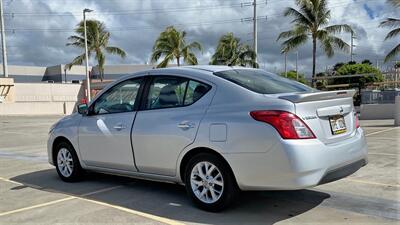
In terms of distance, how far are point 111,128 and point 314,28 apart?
27.8 m

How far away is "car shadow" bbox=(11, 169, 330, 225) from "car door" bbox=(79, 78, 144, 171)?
42 cm

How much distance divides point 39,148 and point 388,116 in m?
18.3

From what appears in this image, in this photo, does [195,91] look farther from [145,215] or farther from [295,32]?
[295,32]

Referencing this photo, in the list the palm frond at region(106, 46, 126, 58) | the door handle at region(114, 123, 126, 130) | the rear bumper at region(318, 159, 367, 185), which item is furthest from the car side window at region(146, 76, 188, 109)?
the palm frond at region(106, 46, 126, 58)

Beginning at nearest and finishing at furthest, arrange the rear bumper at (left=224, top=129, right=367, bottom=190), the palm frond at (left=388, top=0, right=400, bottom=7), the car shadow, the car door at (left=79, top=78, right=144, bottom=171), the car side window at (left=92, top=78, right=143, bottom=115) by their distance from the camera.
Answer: the rear bumper at (left=224, top=129, right=367, bottom=190), the car shadow, the car door at (left=79, top=78, right=144, bottom=171), the car side window at (left=92, top=78, right=143, bottom=115), the palm frond at (left=388, top=0, right=400, bottom=7)

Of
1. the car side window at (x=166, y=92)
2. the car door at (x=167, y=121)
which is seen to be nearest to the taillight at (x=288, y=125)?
the car door at (x=167, y=121)

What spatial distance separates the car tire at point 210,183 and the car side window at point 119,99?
1413 mm

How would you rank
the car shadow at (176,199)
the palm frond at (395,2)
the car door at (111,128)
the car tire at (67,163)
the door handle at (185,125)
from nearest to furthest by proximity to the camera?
the car shadow at (176,199) → the door handle at (185,125) → the car door at (111,128) → the car tire at (67,163) → the palm frond at (395,2)

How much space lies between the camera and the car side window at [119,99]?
6.24 m

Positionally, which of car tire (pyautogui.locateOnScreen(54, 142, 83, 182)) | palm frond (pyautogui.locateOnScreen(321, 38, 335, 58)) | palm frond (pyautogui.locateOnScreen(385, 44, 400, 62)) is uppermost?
palm frond (pyautogui.locateOnScreen(321, 38, 335, 58))

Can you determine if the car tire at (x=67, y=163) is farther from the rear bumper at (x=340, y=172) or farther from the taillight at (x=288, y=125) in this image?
the rear bumper at (x=340, y=172)

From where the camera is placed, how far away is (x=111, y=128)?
6.28 meters

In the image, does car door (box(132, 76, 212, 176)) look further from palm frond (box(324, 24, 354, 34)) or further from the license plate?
palm frond (box(324, 24, 354, 34))

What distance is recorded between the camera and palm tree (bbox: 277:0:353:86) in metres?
31.5
